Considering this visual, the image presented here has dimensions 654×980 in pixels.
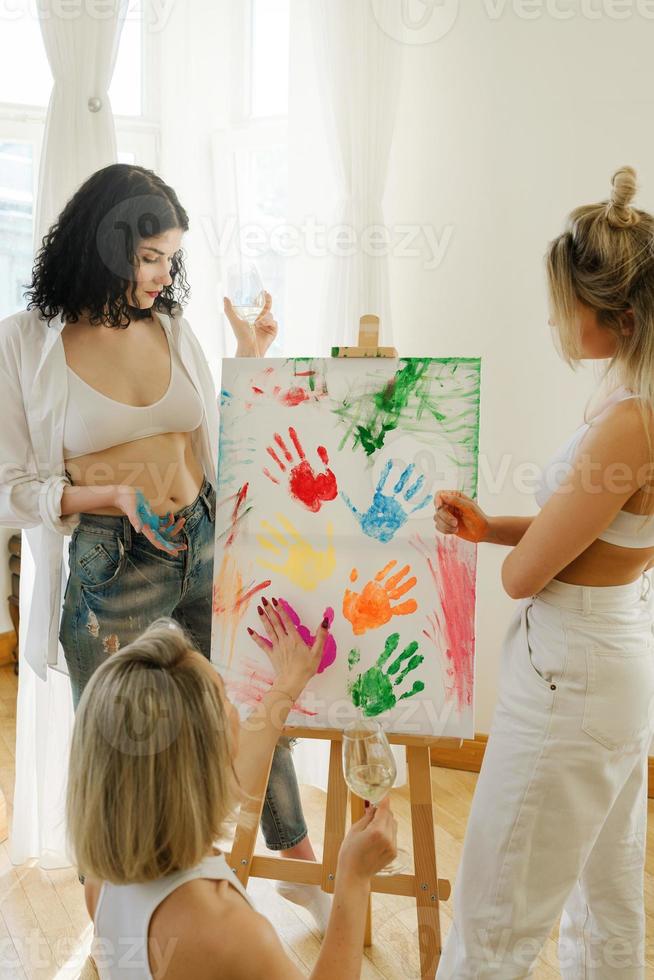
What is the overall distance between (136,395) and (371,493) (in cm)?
55

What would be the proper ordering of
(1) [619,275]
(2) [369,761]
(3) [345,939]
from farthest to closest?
(1) [619,275], (2) [369,761], (3) [345,939]

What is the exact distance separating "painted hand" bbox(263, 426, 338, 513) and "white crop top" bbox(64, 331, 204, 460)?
0.86ft

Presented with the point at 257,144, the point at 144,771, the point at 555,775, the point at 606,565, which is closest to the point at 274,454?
the point at 606,565

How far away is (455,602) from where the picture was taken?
6.14ft

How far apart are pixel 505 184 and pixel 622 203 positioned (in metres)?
1.52

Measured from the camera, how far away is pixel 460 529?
1801 millimetres

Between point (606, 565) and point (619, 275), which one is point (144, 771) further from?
point (619, 275)

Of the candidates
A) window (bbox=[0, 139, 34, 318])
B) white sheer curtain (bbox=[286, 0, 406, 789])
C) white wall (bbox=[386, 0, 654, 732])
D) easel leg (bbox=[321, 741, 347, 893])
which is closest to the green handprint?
easel leg (bbox=[321, 741, 347, 893])

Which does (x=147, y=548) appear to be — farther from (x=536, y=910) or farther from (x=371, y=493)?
(x=536, y=910)

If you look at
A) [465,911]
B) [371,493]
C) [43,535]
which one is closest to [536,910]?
[465,911]

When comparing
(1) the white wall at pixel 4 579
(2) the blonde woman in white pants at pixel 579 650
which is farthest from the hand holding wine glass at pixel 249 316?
(1) the white wall at pixel 4 579

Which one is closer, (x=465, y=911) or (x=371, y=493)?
(x=465, y=911)

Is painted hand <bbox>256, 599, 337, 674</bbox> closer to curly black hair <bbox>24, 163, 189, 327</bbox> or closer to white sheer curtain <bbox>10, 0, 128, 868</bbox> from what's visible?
curly black hair <bbox>24, 163, 189, 327</bbox>

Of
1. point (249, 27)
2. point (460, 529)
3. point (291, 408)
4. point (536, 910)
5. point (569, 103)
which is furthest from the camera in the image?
point (249, 27)
